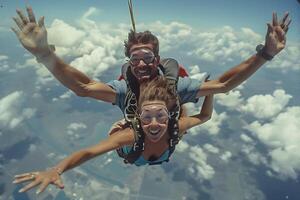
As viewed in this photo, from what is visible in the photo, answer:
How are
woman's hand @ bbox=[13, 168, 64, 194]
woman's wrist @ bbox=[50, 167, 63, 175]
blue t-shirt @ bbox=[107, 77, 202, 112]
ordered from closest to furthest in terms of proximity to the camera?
woman's hand @ bbox=[13, 168, 64, 194] < woman's wrist @ bbox=[50, 167, 63, 175] < blue t-shirt @ bbox=[107, 77, 202, 112]

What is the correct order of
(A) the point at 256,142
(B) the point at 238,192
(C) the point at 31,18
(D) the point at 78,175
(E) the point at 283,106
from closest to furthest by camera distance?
(C) the point at 31,18
(B) the point at 238,192
(D) the point at 78,175
(A) the point at 256,142
(E) the point at 283,106

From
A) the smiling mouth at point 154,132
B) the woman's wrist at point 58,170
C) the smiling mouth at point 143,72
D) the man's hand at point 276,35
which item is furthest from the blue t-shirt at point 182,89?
the woman's wrist at point 58,170

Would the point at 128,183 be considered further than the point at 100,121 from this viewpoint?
No

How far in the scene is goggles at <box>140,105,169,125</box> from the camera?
2.84 meters

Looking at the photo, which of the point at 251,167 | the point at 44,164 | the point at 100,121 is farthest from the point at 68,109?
the point at 251,167

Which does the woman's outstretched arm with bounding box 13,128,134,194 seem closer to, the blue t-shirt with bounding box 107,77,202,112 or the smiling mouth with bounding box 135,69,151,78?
the blue t-shirt with bounding box 107,77,202,112

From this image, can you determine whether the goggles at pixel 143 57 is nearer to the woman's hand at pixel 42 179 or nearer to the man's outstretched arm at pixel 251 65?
the man's outstretched arm at pixel 251 65

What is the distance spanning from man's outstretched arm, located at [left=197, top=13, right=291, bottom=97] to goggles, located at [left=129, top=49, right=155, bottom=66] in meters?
0.61

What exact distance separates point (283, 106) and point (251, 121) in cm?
2684

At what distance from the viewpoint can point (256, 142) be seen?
132750mm

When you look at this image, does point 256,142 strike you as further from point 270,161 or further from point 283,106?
point 283,106

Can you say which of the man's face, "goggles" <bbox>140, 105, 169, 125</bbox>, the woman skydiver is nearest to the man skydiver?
the man's face

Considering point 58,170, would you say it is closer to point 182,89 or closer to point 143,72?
point 143,72

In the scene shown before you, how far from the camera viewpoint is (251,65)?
2.96 m
